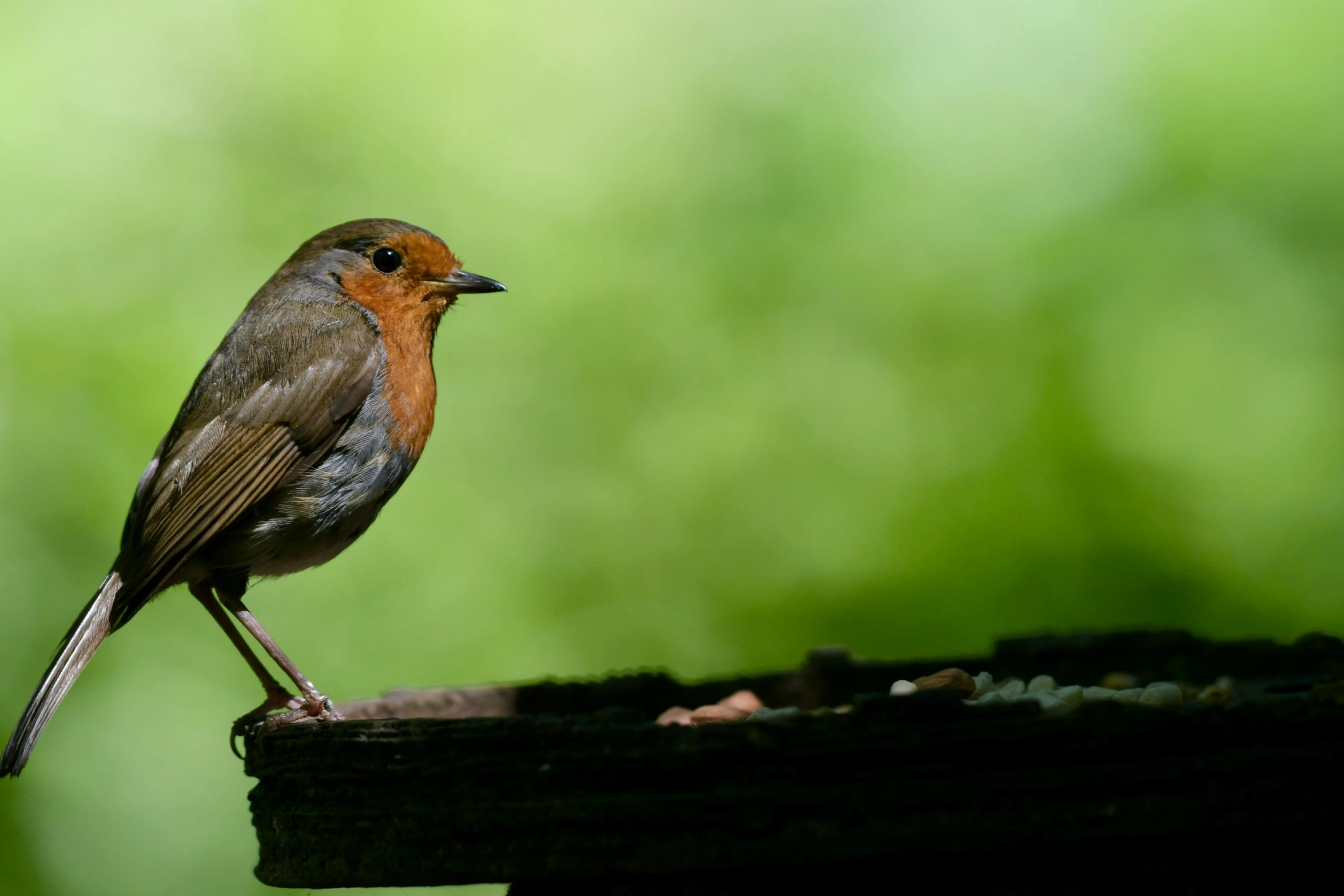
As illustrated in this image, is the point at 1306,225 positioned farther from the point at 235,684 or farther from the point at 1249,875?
the point at 235,684

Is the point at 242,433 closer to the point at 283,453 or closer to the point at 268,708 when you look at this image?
the point at 283,453

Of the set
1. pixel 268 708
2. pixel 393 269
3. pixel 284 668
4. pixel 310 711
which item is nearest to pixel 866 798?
pixel 310 711

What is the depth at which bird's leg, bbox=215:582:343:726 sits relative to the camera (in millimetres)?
2535

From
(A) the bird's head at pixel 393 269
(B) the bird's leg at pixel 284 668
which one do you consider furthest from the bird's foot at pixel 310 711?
(A) the bird's head at pixel 393 269

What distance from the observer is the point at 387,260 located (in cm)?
327

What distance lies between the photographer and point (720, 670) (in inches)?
171

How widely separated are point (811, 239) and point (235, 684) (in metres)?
2.51

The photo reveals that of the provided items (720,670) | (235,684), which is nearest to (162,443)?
(235,684)

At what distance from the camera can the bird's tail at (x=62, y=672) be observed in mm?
2377

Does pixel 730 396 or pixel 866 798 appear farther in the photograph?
pixel 730 396

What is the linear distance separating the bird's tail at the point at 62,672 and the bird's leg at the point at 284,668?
33 centimetres

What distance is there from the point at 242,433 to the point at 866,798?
6.39 ft

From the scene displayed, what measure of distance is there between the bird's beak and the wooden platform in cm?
174

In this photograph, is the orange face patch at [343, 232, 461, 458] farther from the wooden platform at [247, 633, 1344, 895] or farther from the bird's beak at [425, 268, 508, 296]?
the wooden platform at [247, 633, 1344, 895]
